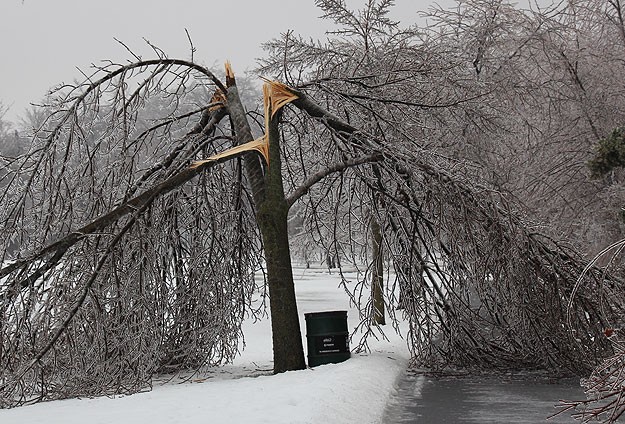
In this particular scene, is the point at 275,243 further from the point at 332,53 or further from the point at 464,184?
the point at 332,53

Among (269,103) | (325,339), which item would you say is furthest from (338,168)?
(325,339)

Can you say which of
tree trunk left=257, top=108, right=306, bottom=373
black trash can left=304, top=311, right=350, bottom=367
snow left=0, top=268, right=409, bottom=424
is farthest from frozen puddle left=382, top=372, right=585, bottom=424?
tree trunk left=257, top=108, right=306, bottom=373

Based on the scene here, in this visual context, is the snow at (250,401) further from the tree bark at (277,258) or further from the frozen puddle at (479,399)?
the tree bark at (277,258)

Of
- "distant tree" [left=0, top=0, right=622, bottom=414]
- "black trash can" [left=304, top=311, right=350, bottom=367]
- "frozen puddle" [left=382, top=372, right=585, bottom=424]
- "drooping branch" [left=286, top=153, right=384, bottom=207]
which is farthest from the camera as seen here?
"black trash can" [left=304, top=311, right=350, bottom=367]

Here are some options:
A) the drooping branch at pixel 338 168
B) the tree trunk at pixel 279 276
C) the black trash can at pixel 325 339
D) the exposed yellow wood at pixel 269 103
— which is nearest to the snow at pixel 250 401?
the black trash can at pixel 325 339

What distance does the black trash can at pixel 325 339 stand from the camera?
39.0ft

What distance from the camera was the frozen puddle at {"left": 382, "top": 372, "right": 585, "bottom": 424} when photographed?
8.85 meters

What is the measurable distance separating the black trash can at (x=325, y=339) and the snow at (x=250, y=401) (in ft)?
0.72

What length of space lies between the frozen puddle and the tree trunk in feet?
4.97

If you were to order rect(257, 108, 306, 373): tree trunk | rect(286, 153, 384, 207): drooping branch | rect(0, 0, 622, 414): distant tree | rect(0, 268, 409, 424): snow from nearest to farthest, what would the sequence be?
rect(0, 268, 409, 424): snow
rect(0, 0, 622, 414): distant tree
rect(257, 108, 306, 373): tree trunk
rect(286, 153, 384, 207): drooping branch

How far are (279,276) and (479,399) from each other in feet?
10.2

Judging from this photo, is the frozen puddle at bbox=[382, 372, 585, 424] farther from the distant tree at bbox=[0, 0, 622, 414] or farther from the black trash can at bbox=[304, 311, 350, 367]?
the black trash can at bbox=[304, 311, 350, 367]

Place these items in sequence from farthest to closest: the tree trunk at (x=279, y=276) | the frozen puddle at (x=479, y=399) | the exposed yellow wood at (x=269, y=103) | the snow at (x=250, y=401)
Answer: the exposed yellow wood at (x=269, y=103), the tree trunk at (x=279, y=276), the frozen puddle at (x=479, y=399), the snow at (x=250, y=401)

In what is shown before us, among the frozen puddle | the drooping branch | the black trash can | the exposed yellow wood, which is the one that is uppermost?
the exposed yellow wood
